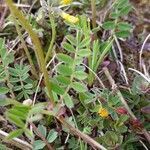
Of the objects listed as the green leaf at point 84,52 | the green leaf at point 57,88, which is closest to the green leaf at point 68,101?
the green leaf at point 57,88

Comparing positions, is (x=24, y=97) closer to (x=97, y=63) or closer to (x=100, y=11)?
(x=97, y=63)

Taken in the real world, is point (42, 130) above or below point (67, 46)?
below

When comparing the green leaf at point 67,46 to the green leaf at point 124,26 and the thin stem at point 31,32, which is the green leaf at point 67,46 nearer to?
the thin stem at point 31,32

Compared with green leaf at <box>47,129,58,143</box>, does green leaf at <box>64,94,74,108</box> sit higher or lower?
higher

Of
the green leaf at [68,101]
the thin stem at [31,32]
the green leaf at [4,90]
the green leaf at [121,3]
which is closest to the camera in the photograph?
the thin stem at [31,32]

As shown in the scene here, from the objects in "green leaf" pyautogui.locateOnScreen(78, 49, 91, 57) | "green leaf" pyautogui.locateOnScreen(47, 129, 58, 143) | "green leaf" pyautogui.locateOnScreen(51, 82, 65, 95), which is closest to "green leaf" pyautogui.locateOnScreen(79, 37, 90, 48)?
"green leaf" pyautogui.locateOnScreen(78, 49, 91, 57)

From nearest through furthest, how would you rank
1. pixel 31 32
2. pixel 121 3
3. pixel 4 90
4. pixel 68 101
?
pixel 31 32, pixel 68 101, pixel 4 90, pixel 121 3

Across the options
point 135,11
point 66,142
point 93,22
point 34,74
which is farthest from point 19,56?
point 135,11

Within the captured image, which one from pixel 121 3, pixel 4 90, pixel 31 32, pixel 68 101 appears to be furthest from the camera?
pixel 121 3

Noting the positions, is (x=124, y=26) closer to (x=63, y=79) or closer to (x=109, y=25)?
(x=109, y=25)

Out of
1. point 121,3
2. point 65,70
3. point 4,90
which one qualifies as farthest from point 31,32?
point 121,3

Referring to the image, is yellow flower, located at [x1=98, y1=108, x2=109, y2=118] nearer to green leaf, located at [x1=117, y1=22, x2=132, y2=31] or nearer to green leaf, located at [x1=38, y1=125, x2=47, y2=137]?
green leaf, located at [x1=38, y1=125, x2=47, y2=137]
